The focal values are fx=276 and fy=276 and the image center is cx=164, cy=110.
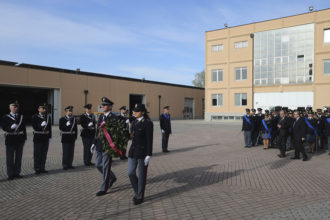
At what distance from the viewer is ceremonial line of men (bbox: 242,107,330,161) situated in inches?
418

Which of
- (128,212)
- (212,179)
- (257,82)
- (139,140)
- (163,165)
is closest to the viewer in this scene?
(128,212)

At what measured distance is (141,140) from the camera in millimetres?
5449

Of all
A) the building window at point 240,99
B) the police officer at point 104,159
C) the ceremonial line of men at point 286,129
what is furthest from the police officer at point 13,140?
the building window at point 240,99

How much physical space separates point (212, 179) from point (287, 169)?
9.06ft

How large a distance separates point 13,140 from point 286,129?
31.2 ft

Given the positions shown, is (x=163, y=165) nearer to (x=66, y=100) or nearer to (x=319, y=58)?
(x=66, y=100)

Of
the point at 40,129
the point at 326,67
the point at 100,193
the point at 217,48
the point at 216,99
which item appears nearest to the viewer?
the point at 100,193

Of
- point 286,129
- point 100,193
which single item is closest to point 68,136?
point 100,193

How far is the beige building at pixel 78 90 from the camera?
27703 millimetres

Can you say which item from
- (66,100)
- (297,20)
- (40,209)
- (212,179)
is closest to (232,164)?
(212,179)

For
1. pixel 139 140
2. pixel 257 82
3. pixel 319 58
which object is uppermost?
pixel 319 58

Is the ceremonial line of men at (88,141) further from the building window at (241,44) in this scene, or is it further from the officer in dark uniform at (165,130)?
the building window at (241,44)

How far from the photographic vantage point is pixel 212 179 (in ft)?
23.3

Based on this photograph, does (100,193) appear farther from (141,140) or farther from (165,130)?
(165,130)
